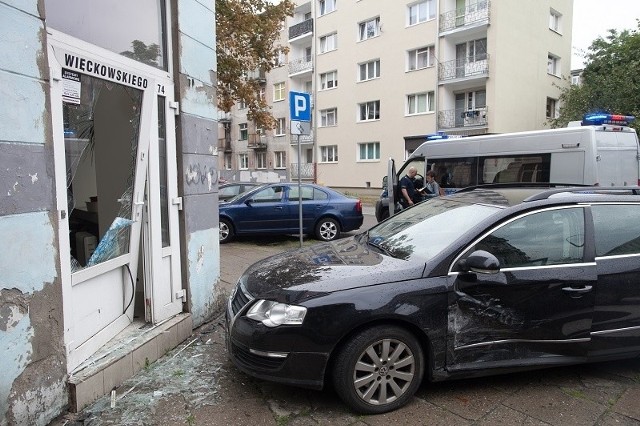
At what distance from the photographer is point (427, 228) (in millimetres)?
4062

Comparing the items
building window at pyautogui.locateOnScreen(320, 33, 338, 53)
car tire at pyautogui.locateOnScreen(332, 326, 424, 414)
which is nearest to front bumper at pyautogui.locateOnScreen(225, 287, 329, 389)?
car tire at pyautogui.locateOnScreen(332, 326, 424, 414)

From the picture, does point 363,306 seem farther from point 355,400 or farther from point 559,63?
point 559,63

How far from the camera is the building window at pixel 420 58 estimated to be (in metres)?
26.7

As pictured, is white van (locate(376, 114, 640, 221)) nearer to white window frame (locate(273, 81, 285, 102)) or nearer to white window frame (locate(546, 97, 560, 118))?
white window frame (locate(546, 97, 560, 118))

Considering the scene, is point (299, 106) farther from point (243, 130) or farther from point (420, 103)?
point (243, 130)

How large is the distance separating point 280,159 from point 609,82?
23757 mm

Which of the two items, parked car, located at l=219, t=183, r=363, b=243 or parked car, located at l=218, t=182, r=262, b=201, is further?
parked car, located at l=218, t=182, r=262, b=201

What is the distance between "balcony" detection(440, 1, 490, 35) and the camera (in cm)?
2400

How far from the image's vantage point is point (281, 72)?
3822cm

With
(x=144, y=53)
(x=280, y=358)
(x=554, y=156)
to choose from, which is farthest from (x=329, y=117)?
(x=280, y=358)

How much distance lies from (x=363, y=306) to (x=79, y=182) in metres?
2.47

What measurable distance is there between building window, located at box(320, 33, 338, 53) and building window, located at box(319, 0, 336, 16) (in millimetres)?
1664

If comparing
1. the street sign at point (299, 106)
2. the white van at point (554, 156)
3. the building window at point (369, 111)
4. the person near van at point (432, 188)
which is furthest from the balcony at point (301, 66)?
the street sign at point (299, 106)

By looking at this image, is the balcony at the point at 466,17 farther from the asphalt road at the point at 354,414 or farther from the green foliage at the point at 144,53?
the asphalt road at the point at 354,414
